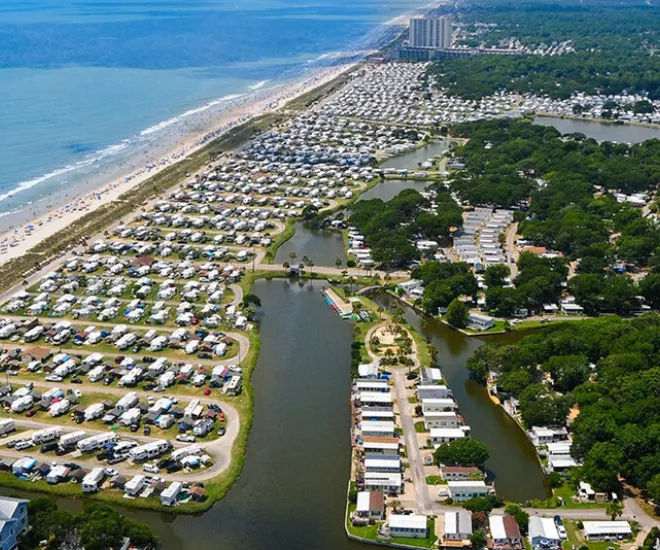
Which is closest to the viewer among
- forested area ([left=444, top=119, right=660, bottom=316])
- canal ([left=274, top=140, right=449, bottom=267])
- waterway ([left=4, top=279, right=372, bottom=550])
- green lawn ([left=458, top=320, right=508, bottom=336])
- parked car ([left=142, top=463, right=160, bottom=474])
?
waterway ([left=4, top=279, right=372, bottom=550])

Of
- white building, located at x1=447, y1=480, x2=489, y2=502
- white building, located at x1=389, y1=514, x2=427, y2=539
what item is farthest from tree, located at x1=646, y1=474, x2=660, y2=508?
white building, located at x1=389, y1=514, x2=427, y2=539

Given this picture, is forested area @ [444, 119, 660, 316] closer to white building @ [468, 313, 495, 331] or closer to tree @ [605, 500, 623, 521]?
white building @ [468, 313, 495, 331]

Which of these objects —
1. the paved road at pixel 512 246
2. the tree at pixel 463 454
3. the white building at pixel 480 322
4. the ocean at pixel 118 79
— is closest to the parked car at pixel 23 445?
the tree at pixel 463 454

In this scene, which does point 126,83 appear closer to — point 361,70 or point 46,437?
point 361,70

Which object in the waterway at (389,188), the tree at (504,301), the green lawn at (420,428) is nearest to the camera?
the green lawn at (420,428)

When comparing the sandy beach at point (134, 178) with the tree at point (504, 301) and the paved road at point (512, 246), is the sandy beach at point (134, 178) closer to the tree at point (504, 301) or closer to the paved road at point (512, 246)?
the tree at point (504, 301)

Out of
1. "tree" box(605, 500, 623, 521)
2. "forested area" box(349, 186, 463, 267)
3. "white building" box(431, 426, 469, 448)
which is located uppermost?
"tree" box(605, 500, 623, 521)

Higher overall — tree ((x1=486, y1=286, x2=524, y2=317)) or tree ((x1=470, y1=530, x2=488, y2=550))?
tree ((x1=470, y1=530, x2=488, y2=550))
